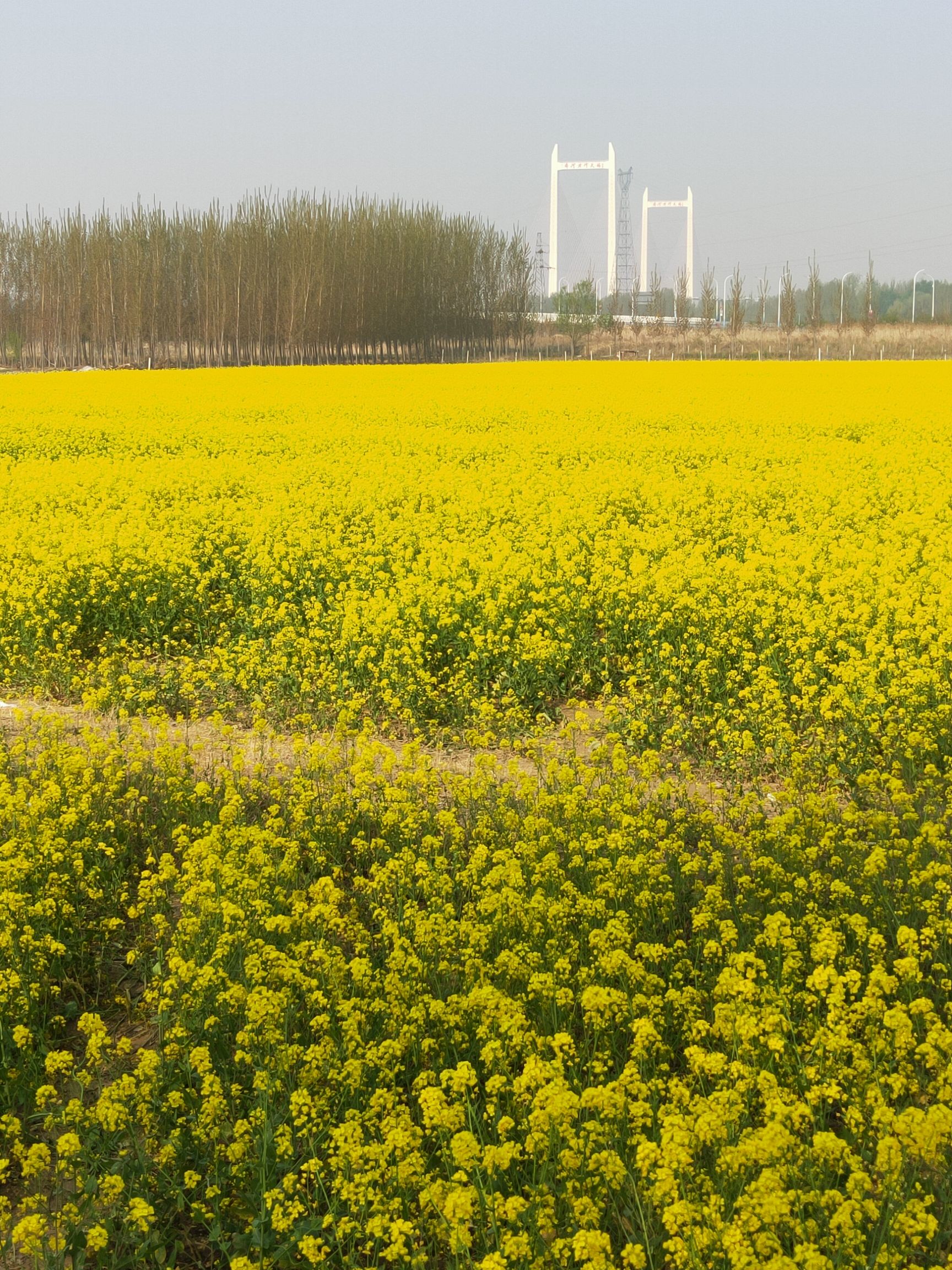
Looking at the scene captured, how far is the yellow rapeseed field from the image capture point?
3.03 m

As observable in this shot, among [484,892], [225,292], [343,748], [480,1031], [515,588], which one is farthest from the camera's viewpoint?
[225,292]

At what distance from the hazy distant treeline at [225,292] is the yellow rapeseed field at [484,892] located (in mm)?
49300

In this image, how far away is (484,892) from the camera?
4.49 meters

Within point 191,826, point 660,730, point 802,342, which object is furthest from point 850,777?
point 802,342

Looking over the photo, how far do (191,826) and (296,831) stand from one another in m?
0.51

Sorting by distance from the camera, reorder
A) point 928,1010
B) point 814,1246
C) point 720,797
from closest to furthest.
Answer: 1. point 814,1246
2. point 928,1010
3. point 720,797

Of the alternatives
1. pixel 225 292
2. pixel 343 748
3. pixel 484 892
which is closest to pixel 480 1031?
pixel 484 892

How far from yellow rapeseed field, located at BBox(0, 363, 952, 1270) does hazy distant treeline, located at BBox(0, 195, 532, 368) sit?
49.3 meters

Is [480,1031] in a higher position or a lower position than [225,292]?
lower

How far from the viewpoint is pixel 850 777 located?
641 cm

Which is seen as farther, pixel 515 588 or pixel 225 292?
pixel 225 292

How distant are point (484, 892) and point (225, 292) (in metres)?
58.9

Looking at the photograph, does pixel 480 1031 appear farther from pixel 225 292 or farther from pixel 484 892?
pixel 225 292

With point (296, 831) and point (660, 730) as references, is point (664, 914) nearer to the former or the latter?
point (296, 831)
